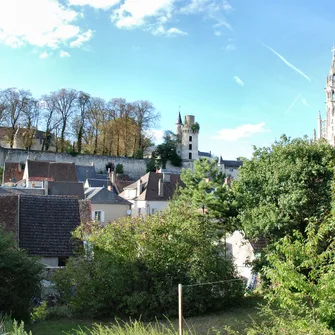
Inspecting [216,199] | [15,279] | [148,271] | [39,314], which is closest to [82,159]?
[216,199]

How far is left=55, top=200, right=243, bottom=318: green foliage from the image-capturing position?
13.9 meters

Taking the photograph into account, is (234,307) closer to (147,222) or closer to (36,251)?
(147,222)

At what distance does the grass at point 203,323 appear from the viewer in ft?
41.2

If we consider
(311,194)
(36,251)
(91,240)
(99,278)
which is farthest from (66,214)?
(311,194)

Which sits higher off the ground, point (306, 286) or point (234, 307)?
point (306, 286)

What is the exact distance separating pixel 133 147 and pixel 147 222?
167ft

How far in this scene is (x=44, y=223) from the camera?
18.0 metres

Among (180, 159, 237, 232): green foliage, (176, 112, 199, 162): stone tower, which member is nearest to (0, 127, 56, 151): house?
(176, 112, 199, 162): stone tower

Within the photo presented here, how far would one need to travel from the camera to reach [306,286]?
6887 mm

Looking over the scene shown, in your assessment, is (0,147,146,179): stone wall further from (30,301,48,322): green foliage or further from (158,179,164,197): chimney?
(30,301,48,322): green foliage

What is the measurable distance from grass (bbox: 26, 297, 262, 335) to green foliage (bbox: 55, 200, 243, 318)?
16.4 inches

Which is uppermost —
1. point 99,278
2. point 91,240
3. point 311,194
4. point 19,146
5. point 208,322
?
point 19,146

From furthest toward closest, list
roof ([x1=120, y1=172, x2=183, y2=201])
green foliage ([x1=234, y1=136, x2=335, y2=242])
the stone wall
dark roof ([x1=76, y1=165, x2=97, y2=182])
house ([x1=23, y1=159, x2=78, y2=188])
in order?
1. the stone wall
2. dark roof ([x1=76, y1=165, x2=97, y2=182])
3. house ([x1=23, y1=159, x2=78, y2=188])
4. roof ([x1=120, y1=172, x2=183, y2=201])
5. green foliage ([x1=234, y1=136, x2=335, y2=242])

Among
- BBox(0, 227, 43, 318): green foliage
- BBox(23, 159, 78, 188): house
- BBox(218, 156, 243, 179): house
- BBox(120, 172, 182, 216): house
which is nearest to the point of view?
BBox(0, 227, 43, 318): green foliage
